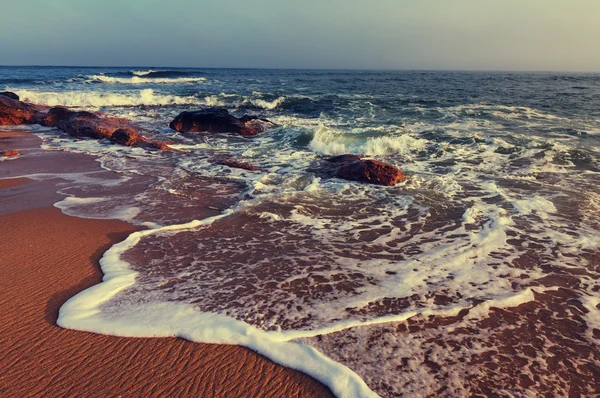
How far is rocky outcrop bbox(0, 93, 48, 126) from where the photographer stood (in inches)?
597

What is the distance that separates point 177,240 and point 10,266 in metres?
1.74

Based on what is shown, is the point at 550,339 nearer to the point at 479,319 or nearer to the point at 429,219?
the point at 479,319

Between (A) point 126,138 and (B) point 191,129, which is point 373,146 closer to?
(B) point 191,129

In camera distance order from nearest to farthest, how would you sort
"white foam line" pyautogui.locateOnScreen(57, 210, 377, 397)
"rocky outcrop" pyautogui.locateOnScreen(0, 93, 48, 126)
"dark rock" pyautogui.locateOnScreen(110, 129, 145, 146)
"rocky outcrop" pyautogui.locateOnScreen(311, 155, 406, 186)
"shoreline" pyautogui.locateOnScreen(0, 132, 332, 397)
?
"shoreline" pyautogui.locateOnScreen(0, 132, 332, 397) < "white foam line" pyautogui.locateOnScreen(57, 210, 377, 397) < "rocky outcrop" pyautogui.locateOnScreen(311, 155, 406, 186) < "dark rock" pyautogui.locateOnScreen(110, 129, 145, 146) < "rocky outcrop" pyautogui.locateOnScreen(0, 93, 48, 126)

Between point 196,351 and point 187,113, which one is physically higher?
point 187,113

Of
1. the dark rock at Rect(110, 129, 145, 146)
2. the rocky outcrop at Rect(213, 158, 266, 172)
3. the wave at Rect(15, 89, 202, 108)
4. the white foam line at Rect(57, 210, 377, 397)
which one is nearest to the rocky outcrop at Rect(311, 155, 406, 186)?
the rocky outcrop at Rect(213, 158, 266, 172)

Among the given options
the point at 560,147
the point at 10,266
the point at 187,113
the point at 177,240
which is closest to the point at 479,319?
the point at 177,240

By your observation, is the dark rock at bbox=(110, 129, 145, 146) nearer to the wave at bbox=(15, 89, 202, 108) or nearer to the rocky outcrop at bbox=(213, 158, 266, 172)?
Result: the rocky outcrop at bbox=(213, 158, 266, 172)

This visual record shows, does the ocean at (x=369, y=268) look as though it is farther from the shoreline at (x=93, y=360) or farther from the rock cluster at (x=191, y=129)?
the rock cluster at (x=191, y=129)

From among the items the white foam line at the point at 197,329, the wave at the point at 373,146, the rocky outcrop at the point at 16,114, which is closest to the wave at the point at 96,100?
the rocky outcrop at the point at 16,114

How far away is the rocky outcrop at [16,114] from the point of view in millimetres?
15156

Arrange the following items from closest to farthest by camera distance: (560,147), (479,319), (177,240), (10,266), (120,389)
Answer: (120,389) < (479,319) < (10,266) < (177,240) < (560,147)

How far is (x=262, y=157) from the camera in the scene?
10.6m

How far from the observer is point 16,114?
15.5 metres
